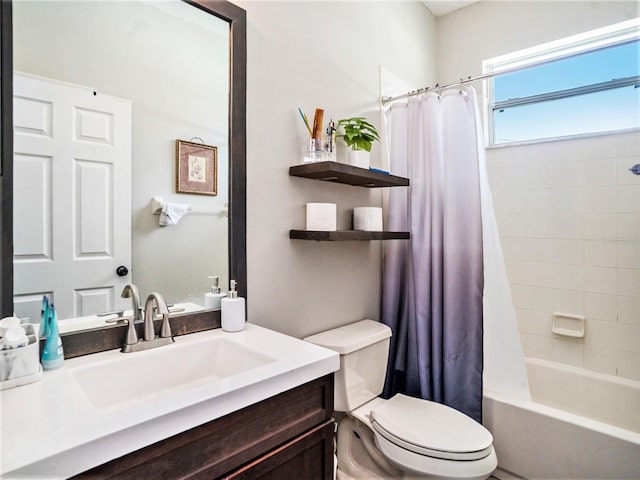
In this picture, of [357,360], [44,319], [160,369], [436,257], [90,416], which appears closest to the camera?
[90,416]

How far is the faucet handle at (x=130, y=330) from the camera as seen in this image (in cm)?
102

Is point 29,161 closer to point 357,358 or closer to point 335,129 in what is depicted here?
point 335,129

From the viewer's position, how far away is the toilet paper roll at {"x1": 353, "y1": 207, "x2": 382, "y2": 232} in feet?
5.68

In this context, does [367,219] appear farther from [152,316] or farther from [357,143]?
[152,316]

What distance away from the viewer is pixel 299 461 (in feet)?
3.06

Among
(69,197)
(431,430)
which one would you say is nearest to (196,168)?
(69,197)

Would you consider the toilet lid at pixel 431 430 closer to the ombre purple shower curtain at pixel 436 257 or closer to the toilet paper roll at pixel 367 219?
the ombre purple shower curtain at pixel 436 257

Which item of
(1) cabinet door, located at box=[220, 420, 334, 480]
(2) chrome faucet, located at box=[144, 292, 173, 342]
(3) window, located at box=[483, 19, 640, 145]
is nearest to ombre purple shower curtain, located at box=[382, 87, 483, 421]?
(3) window, located at box=[483, 19, 640, 145]

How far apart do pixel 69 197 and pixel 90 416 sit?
1.98 ft

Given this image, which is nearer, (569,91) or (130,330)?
(130,330)

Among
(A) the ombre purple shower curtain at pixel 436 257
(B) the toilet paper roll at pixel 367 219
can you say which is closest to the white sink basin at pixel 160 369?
(B) the toilet paper roll at pixel 367 219

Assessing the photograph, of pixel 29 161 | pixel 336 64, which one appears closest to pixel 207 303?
pixel 29 161

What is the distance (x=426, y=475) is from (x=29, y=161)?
155 centimetres

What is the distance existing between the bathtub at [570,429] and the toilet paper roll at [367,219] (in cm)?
97
